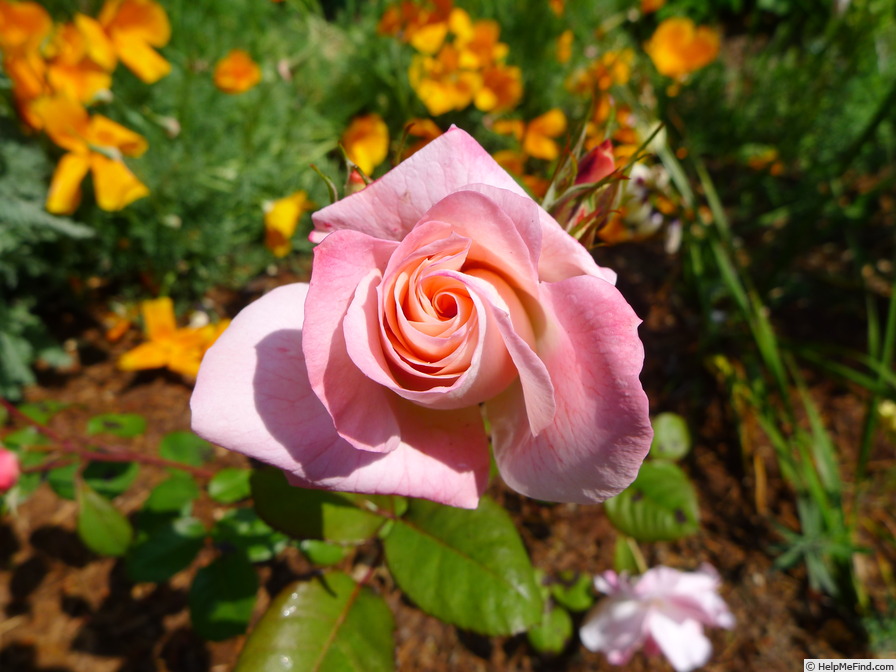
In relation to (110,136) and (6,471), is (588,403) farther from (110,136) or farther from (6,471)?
(110,136)

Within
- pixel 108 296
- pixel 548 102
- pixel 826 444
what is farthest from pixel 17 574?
pixel 548 102

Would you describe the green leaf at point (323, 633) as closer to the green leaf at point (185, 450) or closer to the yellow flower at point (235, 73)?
the green leaf at point (185, 450)

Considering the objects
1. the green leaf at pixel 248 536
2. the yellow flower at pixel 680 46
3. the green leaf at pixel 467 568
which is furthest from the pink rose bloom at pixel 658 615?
the yellow flower at pixel 680 46

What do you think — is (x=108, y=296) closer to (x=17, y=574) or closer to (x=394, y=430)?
(x=17, y=574)

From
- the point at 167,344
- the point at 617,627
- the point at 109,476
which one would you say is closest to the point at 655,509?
the point at 617,627

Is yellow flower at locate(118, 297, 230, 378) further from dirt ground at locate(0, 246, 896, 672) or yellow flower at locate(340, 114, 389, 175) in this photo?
yellow flower at locate(340, 114, 389, 175)

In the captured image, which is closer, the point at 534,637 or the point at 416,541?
the point at 416,541
